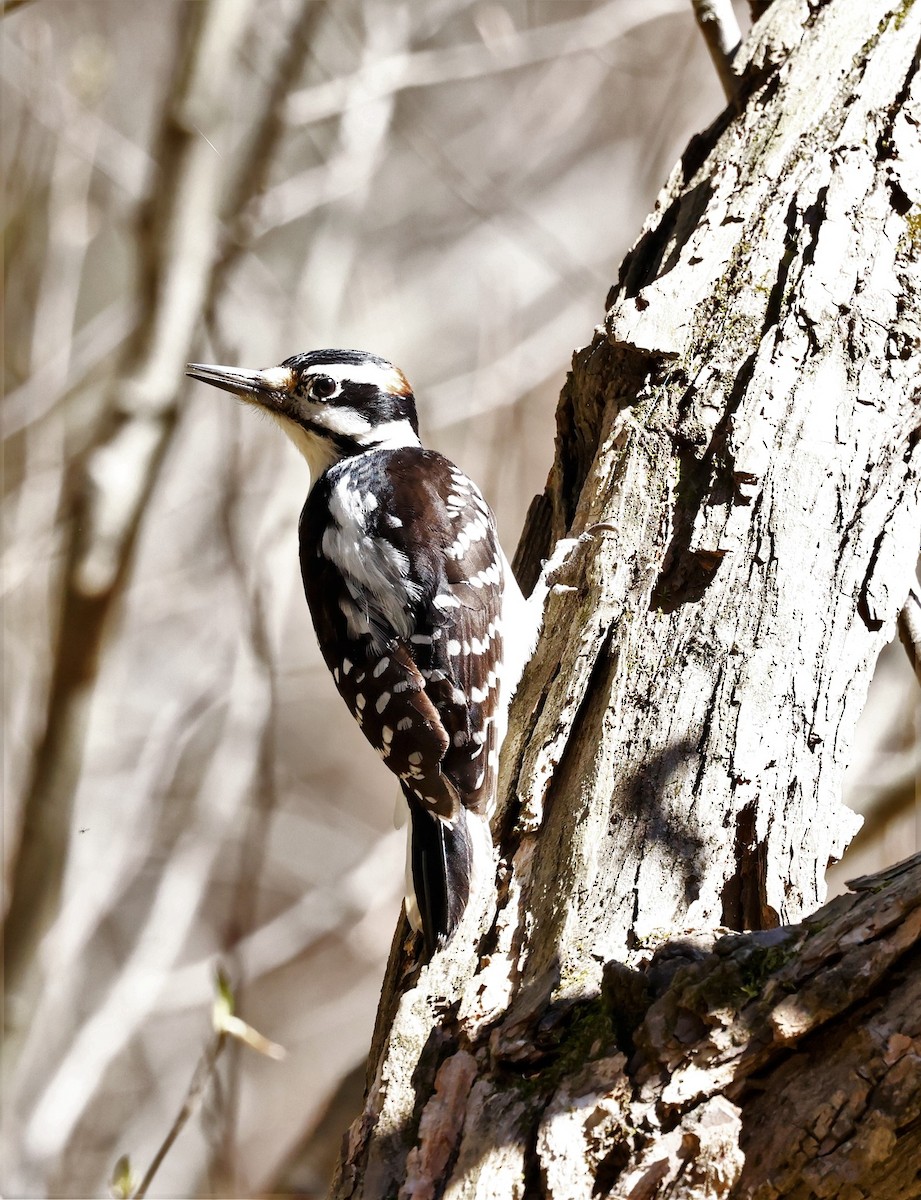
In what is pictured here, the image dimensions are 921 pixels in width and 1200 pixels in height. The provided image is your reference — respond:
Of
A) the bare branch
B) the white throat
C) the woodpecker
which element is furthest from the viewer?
the bare branch

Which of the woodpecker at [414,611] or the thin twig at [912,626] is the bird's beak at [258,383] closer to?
the woodpecker at [414,611]

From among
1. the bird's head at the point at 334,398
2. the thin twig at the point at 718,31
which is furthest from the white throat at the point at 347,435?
the thin twig at the point at 718,31

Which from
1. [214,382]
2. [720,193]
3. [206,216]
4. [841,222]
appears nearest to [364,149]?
[206,216]

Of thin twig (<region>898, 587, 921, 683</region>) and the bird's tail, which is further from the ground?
thin twig (<region>898, 587, 921, 683</region>)

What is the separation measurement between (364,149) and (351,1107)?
392 cm

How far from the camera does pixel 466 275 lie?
7.12 metres

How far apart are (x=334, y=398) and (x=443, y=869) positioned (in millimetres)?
1866

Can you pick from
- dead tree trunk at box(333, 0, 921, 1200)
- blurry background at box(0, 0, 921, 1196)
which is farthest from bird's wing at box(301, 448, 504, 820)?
blurry background at box(0, 0, 921, 1196)

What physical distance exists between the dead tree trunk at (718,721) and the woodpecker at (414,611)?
0.22 metres

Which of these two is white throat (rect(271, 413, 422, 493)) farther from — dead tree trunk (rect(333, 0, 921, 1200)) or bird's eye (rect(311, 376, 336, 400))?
dead tree trunk (rect(333, 0, 921, 1200))

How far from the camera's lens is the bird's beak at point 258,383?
3742mm

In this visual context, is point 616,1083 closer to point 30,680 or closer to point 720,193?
point 720,193

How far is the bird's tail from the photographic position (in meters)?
2.37

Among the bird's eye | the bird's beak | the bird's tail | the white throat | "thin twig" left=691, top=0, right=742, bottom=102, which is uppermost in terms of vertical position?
"thin twig" left=691, top=0, right=742, bottom=102
